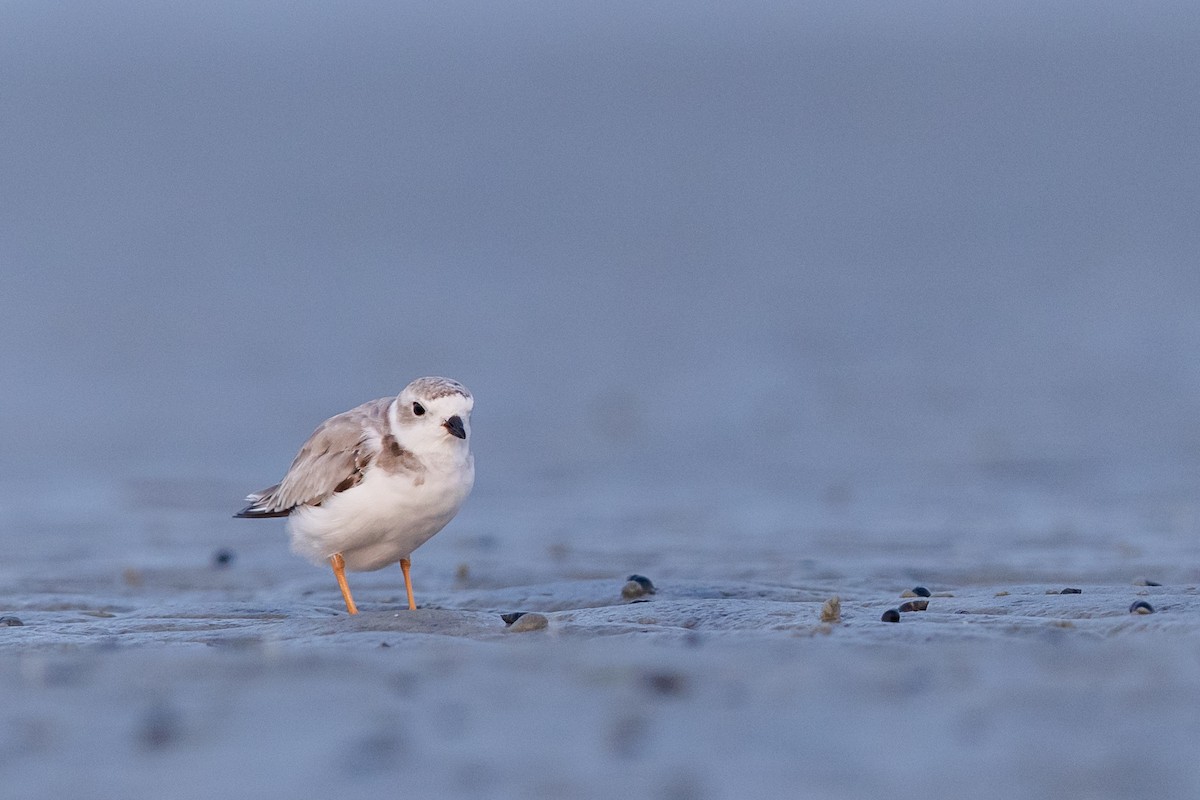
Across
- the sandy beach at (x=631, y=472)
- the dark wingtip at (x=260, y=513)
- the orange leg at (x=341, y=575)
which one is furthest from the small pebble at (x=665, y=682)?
the dark wingtip at (x=260, y=513)

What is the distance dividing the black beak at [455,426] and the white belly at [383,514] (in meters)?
0.18

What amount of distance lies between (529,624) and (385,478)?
45.1 inches

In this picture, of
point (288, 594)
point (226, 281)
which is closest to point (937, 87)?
point (226, 281)

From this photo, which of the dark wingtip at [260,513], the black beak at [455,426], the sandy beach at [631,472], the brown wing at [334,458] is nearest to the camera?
the sandy beach at [631,472]

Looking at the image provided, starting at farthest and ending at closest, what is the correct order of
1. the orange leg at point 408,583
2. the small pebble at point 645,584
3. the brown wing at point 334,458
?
the small pebble at point 645,584, the orange leg at point 408,583, the brown wing at point 334,458

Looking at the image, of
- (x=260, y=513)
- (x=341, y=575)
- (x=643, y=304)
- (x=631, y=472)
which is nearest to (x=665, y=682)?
(x=341, y=575)

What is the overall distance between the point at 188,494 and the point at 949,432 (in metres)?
6.64

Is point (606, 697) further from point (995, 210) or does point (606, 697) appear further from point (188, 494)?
point (995, 210)

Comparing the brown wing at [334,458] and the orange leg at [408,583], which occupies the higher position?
the brown wing at [334,458]

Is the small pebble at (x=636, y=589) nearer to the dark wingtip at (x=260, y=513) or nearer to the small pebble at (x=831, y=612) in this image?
the small pebble at (x=831, y=612)

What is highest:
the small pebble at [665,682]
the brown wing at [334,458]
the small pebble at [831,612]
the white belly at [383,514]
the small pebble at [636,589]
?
the brown wing at [334,458]

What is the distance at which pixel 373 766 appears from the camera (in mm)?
4414

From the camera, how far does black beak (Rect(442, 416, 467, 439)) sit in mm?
7355

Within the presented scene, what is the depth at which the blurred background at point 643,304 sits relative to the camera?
12867mm
